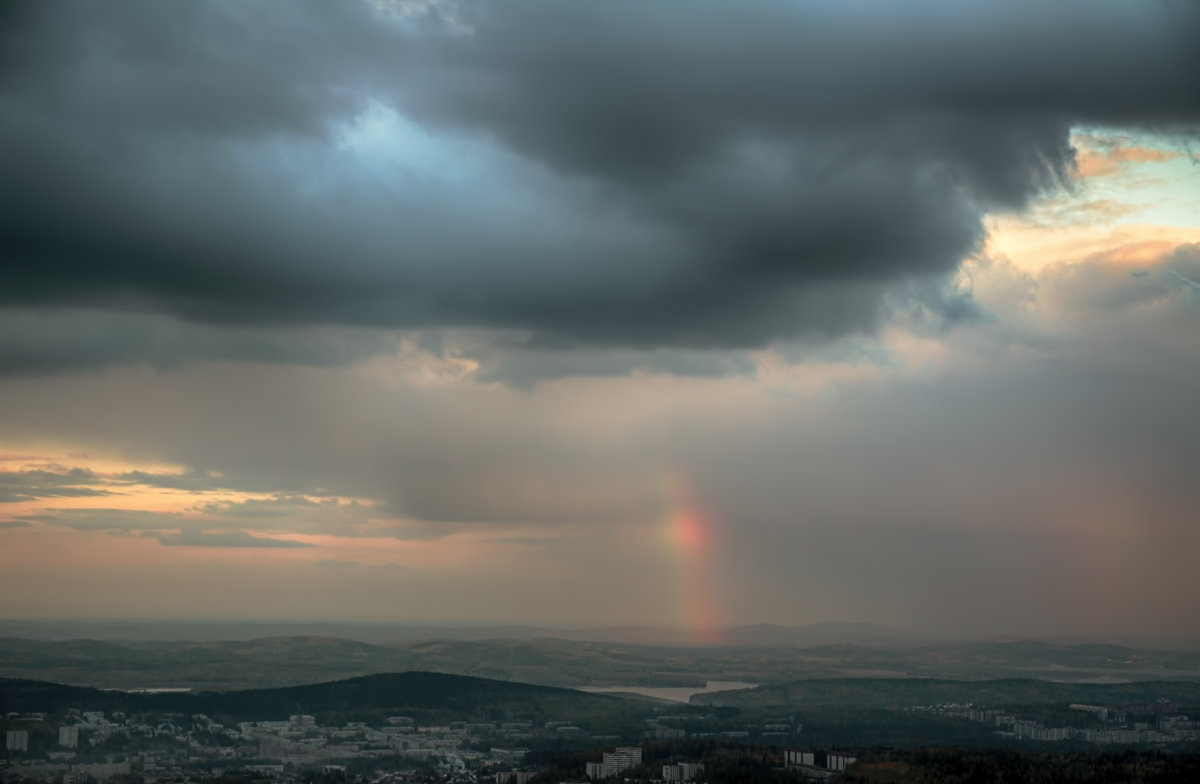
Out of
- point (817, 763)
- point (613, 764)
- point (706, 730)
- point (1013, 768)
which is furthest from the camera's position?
point (706, 730)

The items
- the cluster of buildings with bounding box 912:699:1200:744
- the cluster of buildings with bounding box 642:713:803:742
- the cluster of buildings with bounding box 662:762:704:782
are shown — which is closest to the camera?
the cluster of buildings with bounding box 662:762:704:782

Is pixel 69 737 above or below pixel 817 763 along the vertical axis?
above

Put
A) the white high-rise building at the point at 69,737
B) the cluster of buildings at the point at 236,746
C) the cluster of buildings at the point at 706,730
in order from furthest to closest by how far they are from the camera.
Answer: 1. the cluster of buildings at the point at 706,730
2. the white high-rise building at the point at 69,737
3. the cluster of buildings at the point at 236,746

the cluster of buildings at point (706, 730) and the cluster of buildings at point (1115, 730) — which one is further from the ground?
the cluster of buildings at point (1115, 730)

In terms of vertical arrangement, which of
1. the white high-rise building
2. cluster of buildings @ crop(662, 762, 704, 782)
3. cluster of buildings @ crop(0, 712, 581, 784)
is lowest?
cluster of buildings @ crop(0, 712, 581, 784)

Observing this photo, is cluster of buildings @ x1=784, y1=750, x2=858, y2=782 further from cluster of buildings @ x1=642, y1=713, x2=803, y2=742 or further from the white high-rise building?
the white high-rise building

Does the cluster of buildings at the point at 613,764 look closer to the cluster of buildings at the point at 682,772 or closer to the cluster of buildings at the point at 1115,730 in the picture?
the cluster of buildings at the point at 682,772

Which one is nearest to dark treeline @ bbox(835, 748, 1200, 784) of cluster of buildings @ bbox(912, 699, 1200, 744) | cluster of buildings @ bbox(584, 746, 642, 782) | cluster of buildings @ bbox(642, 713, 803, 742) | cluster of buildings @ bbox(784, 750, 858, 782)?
cluster of buildings @ bbox(784, 750, 858, 782)

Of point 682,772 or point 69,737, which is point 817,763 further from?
point 69,737

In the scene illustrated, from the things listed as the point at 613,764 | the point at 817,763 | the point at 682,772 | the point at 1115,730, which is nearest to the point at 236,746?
the point at 613,764

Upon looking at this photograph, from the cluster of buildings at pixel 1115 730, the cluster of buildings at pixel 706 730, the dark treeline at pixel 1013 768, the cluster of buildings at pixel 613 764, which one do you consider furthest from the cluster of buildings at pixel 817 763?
the cluster of buildings at pixel 1115 730

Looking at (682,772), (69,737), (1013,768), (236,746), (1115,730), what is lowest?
(236,746)
